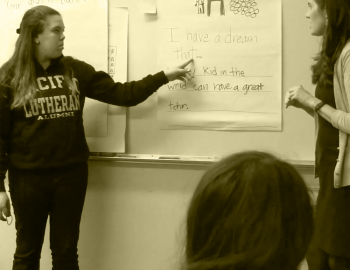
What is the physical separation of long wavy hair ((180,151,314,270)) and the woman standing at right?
82 cm

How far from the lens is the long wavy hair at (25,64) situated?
1.75 metres

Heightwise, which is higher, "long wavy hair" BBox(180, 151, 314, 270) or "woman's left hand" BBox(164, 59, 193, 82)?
"woman's left hand" BBox(164, 59, 193, 82)

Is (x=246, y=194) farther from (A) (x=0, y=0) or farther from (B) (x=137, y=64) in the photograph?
(A) (x=0, y=0)

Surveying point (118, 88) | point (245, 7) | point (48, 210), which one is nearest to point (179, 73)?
point (118, 88)

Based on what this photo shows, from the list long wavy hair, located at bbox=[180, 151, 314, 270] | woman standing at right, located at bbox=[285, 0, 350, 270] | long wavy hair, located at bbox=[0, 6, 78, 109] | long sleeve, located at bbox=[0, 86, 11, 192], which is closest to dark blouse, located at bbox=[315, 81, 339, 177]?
woman standing at right, located at bbox=[285, 0, 350, 270]

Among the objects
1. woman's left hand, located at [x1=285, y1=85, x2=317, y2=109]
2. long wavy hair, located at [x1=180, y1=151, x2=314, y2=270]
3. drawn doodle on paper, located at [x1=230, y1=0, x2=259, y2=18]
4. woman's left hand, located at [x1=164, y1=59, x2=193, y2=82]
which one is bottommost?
long wavy hair, located at [x1=180, y1=151, x2=314, y2=270]

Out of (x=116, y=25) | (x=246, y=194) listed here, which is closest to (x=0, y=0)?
(x=116, y=25)

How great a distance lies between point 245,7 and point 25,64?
42.0 inches

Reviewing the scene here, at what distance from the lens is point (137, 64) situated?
6.77 ft

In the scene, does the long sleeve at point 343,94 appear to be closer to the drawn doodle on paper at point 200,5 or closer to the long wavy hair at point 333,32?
the long wavy hair at point 333,32

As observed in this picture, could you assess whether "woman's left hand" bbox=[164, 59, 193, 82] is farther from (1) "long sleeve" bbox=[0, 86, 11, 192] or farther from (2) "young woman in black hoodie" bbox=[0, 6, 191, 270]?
(1) "long sleeve" bbox=[0, 86, 11, 192]

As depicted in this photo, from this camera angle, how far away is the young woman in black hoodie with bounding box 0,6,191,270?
→ 1.76m

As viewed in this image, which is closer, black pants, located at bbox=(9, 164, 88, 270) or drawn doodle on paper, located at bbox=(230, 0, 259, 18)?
black pants, located at bbox=(9, 164, 88, 270)

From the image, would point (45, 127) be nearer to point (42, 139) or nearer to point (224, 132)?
point (42, 139)
